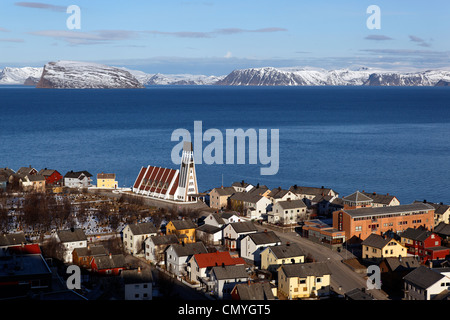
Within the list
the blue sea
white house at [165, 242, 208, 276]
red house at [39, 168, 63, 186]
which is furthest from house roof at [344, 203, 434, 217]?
red house at [39, 168, 63, 186]

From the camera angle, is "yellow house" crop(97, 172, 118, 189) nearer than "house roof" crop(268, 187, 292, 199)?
No

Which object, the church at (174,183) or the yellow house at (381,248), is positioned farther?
the church at (174,183)

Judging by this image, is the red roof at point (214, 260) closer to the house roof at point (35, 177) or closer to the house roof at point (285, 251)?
the house roof at point (285, 251)

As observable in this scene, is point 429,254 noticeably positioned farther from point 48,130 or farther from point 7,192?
point 48,130

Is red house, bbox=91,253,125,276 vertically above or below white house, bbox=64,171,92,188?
below

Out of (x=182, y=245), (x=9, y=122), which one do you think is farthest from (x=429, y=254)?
(x=9, y=122)

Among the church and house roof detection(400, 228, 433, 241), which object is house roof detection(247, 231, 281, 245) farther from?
the church

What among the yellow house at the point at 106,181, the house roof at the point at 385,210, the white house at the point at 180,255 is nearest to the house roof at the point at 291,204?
the house roof at the point at 385,210
